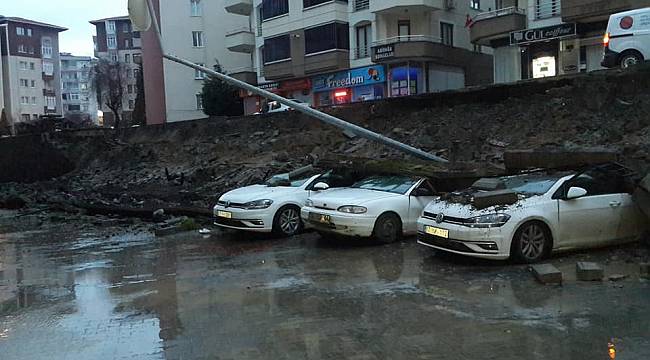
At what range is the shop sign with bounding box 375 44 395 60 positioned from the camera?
3381 cm

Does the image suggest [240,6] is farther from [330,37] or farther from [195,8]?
[330,37]

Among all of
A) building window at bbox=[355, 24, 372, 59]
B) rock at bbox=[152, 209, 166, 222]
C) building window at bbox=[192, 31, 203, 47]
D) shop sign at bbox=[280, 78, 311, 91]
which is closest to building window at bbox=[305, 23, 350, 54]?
building window at bbox=[355, 24, 372, 59]

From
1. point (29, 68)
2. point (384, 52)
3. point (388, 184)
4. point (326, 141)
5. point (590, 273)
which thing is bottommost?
point (590, 273)

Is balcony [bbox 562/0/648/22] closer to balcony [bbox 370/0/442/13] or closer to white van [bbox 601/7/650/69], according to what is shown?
white van [bbox 601/7/650/69]

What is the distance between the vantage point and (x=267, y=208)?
1148cm

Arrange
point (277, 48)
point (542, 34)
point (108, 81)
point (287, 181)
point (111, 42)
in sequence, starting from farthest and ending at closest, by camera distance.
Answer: point (111, 42) → point (108, 81) → point (277, 48) → point (542, 34) → point (287, 181)

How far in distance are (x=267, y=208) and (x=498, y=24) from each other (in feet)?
71.8

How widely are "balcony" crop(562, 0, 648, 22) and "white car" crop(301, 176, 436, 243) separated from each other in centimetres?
1872

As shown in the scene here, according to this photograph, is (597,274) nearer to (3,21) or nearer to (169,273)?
(169,273)

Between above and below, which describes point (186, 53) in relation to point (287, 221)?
above

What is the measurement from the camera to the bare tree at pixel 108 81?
63978 millimetres

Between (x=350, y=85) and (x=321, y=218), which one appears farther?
(x=350, y=85)

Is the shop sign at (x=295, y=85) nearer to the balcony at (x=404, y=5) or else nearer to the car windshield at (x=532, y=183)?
the balcony at (x=404, y=5)

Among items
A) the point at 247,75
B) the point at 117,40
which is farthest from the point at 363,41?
the point at 117,40
